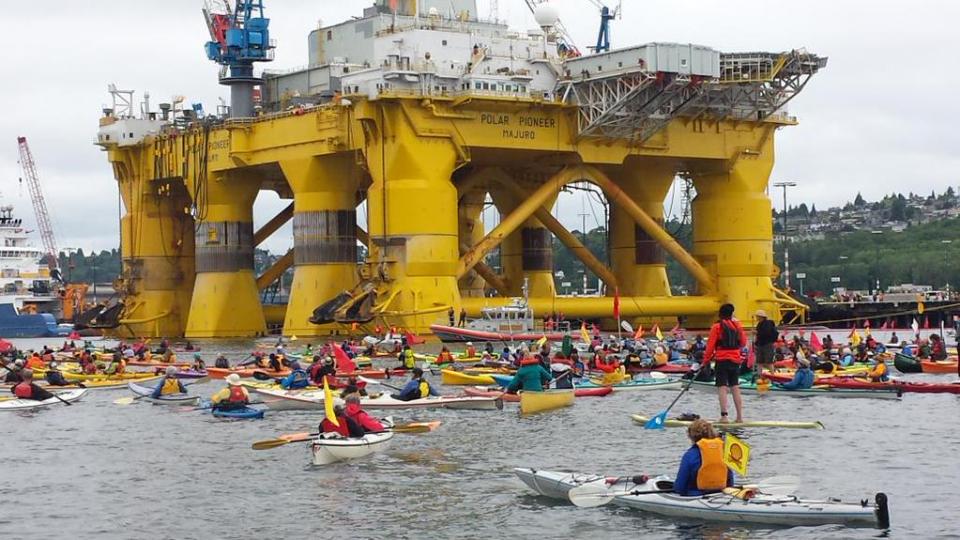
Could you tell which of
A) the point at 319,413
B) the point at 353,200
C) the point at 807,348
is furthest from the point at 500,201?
the point at 319,413

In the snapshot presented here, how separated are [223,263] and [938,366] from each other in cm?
5173

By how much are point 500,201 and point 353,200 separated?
49.5 ft

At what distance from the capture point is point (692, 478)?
2831cm

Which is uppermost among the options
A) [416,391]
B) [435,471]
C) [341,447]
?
[416,391]

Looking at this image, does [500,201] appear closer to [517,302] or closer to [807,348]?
[517,302]

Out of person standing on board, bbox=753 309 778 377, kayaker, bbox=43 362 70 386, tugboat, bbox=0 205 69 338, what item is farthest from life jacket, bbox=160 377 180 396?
tugboat, bbox=0 205 69 338

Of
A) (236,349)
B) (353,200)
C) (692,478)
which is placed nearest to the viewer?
(692,478)

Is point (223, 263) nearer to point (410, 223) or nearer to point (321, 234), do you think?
point (321, 234)

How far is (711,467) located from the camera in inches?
1105

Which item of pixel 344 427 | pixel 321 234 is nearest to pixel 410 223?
pixel 321 234

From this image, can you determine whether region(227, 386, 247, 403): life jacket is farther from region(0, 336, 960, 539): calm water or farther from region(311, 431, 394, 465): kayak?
region(311, 431, 394, 465): kayak

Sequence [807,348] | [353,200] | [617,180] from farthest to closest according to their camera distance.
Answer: [617,180] → [353,200] → [807,348]

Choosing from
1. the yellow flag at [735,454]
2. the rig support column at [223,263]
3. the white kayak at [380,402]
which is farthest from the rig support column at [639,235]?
the yellow flag at [735,454]

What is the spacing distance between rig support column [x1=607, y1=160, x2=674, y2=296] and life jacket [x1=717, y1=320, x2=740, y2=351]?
62.2m
